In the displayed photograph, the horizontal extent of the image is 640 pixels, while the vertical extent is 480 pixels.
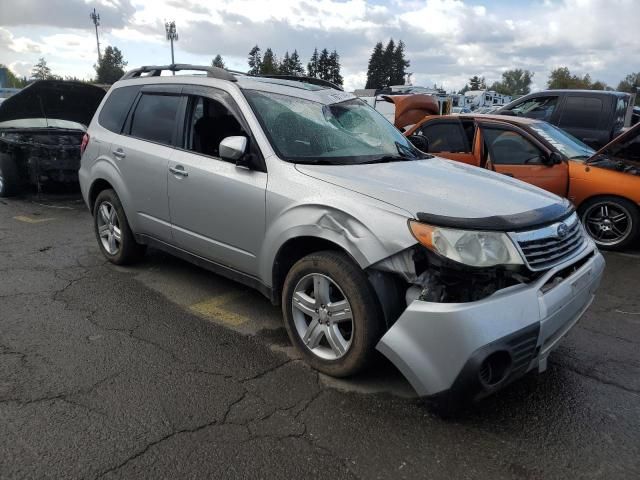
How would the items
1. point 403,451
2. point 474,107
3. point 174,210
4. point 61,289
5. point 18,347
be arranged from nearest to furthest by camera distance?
point 403,451 < point 18,347 < point 174,210 < point 61,289 < point 474,107

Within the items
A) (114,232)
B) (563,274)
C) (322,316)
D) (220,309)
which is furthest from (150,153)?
(563,274)

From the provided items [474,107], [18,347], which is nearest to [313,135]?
[18,347]

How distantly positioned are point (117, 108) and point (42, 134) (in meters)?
4.42

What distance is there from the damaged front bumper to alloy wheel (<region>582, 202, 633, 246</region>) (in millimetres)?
4139

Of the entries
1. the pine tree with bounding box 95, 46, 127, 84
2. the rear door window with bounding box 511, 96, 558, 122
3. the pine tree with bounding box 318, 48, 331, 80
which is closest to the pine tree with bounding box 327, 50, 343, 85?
the pine tree with bounding box 318, 48, 331, 80

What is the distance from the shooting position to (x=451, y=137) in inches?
281

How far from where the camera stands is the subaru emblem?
9.53 ft

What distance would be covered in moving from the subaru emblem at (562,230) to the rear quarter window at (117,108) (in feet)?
12.7

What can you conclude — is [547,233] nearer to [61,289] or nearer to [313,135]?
[313,135]

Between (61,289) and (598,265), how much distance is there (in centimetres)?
431

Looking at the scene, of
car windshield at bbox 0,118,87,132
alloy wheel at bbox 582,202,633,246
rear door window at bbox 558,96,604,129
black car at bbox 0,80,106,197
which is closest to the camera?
alloy wheel at bbox 582,202,633,246

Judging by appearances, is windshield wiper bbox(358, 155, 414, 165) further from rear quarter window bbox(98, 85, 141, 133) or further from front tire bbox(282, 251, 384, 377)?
rear quarter window bbox(98, 85, 141, 133)

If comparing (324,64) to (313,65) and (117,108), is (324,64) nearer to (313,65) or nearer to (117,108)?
(313,65)

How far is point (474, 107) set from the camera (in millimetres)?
32094
